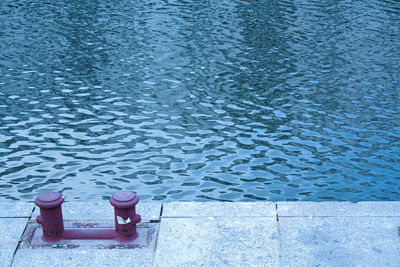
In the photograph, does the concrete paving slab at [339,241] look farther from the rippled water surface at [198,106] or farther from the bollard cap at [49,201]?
the bollard cap at [49,201]

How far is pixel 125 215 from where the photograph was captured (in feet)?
17.8

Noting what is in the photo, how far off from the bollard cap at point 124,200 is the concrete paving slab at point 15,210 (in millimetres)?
1293

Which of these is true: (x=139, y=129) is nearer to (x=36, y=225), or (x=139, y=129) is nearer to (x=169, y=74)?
(x=169, y=74)

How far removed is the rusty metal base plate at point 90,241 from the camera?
550 cm

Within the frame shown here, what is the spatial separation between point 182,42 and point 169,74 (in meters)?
2.80

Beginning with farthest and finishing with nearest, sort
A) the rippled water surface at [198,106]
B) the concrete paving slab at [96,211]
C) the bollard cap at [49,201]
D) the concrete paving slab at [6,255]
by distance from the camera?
1. the rippled water surface at [198,106]
2. the concrete paving slab at [96,211]
3. the bollard cap at [49,201]
4. the concrete paving slab at [6,255]

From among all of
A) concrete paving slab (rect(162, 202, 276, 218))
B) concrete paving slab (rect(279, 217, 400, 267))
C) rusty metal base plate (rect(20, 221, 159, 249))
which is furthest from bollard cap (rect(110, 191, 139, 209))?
concrete paving slab (rect(279, 217, 400, 267))

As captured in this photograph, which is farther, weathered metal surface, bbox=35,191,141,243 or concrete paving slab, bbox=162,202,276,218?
concrete paving slab, bbox=162,202,276,218

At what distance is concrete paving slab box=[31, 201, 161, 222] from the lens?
5977mm

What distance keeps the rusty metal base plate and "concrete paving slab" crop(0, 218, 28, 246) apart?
0.07 metres

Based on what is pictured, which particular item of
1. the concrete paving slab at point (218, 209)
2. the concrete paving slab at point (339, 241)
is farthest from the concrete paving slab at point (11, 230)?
the concrete paving slab at point (339, 241)

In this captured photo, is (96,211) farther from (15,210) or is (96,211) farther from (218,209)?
(218,209)

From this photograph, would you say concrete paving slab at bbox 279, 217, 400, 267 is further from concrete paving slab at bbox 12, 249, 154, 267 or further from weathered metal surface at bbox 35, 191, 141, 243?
weathered metal surface at bbox 35, 191, 141, 243

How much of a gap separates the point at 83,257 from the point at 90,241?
0.30m
